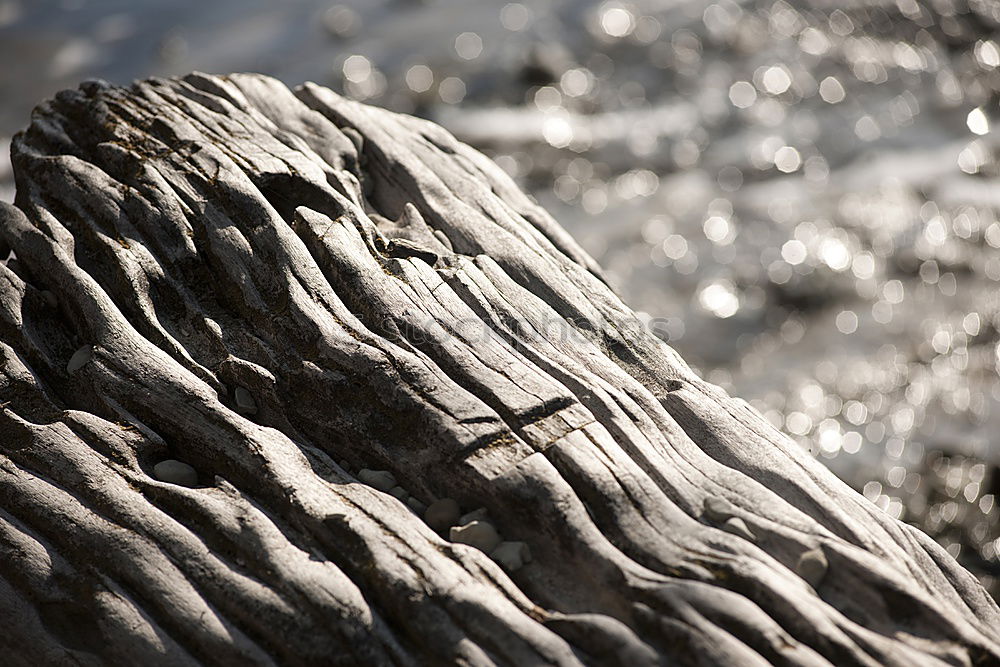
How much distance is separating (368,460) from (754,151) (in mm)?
Answer: 8245

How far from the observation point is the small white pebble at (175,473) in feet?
10.6

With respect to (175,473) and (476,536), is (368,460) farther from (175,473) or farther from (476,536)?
(175,473)

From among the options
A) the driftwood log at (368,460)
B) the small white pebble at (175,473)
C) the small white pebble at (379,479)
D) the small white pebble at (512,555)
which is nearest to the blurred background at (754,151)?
the driftwood log at (368,460)

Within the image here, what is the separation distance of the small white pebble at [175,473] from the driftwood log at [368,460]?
1cm

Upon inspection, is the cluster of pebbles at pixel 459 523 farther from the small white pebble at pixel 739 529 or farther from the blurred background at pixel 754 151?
the blurred background at pixel 754 151

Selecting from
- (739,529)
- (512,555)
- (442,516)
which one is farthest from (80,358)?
(739,529)

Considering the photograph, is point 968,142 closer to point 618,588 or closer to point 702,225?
point 702,225

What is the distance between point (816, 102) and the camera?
1131cm

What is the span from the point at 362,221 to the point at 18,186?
1641mm

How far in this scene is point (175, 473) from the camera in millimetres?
3232

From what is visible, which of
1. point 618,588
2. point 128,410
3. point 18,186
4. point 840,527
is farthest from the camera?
point 18,186

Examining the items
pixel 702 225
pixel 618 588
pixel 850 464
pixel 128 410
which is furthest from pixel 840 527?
pixel 702 225

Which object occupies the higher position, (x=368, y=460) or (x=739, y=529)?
(x=368, y=460)

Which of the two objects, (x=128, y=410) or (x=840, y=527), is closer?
(x=840, y=527)
